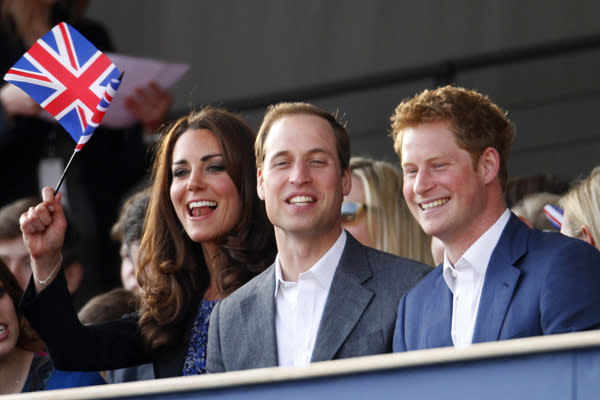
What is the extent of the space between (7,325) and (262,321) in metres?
1.00

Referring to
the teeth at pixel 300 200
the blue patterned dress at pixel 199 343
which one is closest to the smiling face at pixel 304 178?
the teeth at pixel 300 200

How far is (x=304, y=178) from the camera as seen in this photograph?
2.85 meters

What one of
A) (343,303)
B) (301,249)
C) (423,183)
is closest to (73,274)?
(301,249)

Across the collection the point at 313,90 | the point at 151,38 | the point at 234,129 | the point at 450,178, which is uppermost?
the point at 151,38

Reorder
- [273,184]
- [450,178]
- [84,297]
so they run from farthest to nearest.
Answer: [84,297], [273,184], [450,178]

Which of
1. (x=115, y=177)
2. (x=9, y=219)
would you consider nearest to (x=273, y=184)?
(x=9, y=219)

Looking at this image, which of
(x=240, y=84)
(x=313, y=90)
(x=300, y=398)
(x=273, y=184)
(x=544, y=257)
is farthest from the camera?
(x=240, y=84)

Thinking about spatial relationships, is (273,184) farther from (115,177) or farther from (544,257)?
(115,177)

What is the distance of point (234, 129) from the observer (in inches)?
131

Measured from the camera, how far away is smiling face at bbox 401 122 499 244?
264cm

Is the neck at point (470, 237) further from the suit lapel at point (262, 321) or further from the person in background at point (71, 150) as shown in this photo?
the person in background at point (71, 150)

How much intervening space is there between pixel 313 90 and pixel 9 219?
2.04m

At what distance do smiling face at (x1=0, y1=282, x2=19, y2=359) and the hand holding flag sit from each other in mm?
658

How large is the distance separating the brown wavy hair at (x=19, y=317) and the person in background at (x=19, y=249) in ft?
1.44
